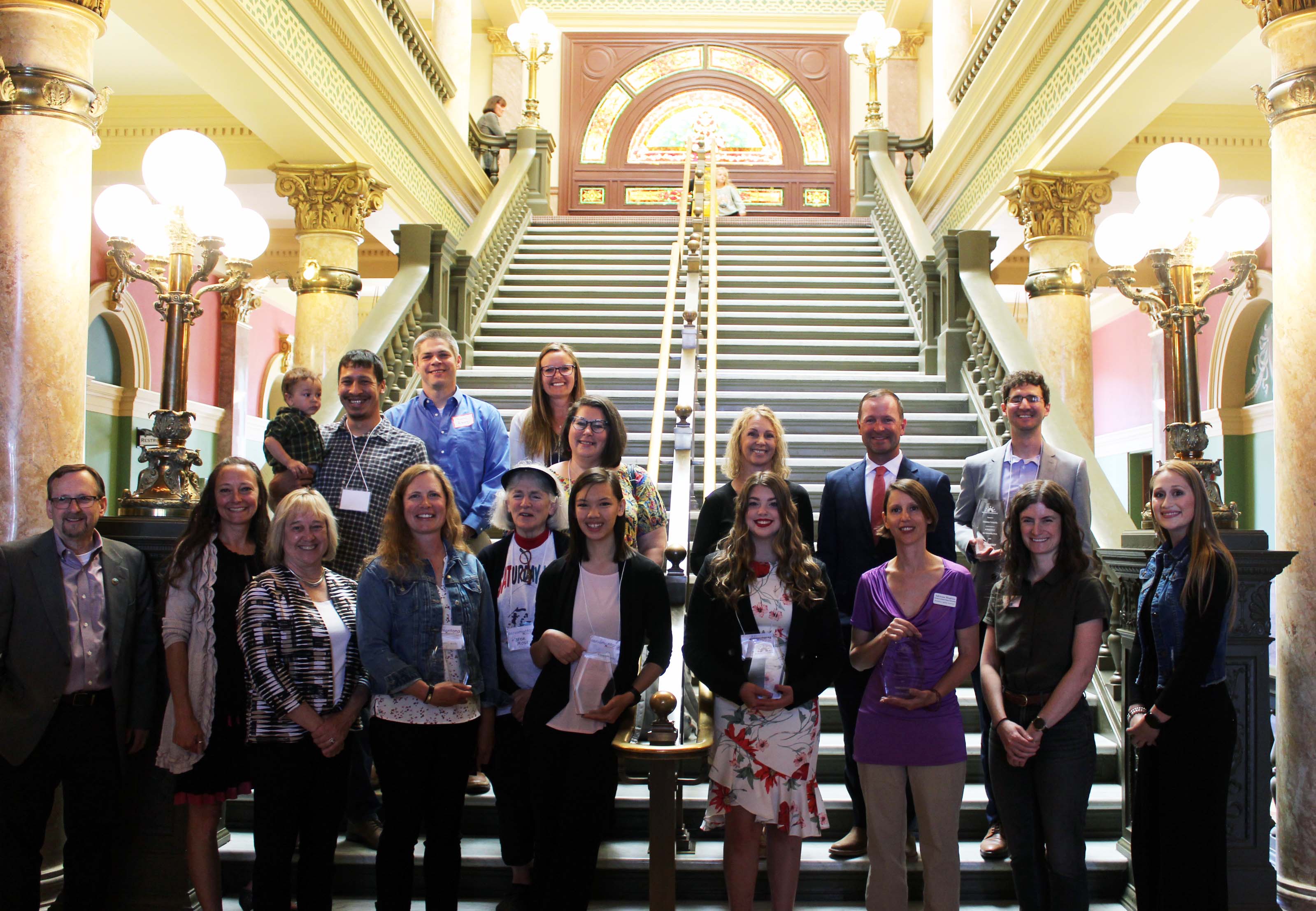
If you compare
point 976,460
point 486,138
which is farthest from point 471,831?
point 486,138

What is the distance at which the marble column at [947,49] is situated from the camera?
12.9 meters

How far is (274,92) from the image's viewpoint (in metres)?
7.81

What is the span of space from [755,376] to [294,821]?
5.21 metres

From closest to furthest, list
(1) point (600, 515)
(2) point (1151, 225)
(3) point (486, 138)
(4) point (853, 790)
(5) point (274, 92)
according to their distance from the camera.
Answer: (1) point (600, 515) < (4) point (853, 790) < (2) point (1151, 225) < (5) point (274, 92) < (3) point (486, 138)

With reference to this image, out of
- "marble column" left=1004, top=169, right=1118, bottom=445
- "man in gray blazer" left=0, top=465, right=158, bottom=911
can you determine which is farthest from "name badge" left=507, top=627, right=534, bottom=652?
"marble column" left=1004, top=169, right=1118, bottom=445

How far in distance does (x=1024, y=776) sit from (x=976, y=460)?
4.55ft

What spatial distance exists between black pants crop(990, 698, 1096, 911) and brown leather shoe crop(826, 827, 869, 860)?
2.30 ft

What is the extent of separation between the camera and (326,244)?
31.6 feet

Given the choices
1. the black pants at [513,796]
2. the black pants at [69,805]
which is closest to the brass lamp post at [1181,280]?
the black pants at [513,796]

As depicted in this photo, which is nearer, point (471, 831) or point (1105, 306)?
point (471, 831)

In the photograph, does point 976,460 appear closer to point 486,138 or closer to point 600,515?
point 600,515

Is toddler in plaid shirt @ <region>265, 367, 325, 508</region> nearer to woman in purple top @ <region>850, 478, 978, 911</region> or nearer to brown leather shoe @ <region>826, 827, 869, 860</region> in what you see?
woman in purple top @ <region>850, 478, 978, 911</region>

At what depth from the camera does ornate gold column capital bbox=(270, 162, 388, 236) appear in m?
9.46

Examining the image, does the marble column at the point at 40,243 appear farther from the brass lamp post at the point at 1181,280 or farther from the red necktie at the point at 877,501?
the brass lamp post at the point at 1181,280
